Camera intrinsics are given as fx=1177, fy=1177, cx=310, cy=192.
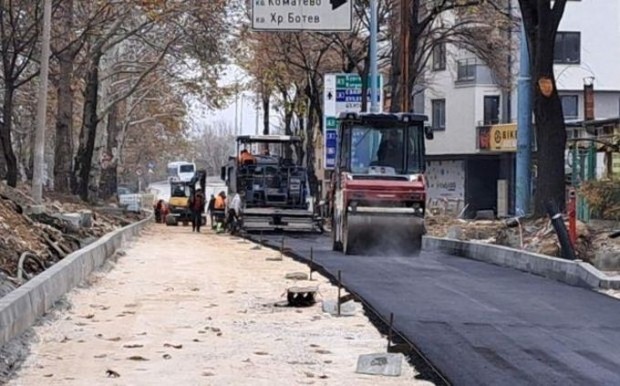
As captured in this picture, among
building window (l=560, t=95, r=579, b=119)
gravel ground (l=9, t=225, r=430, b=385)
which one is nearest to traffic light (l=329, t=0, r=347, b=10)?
gravel ground (l=9, t=225, r=430, b=385)

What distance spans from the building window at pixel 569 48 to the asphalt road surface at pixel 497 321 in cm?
3865

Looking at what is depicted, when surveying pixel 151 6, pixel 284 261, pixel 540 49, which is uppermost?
pixel 151 6

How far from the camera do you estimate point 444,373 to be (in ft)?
32.3

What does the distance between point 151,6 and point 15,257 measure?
67.7 ft

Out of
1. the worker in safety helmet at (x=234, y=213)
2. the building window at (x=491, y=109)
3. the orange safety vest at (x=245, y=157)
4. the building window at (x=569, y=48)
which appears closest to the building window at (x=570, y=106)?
the building window at (x=569, y=48)

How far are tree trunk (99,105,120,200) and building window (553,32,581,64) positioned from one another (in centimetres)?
2214

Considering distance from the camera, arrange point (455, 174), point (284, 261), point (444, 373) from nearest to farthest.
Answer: point (444, 373) < point (284, 261) < point (455, 174)

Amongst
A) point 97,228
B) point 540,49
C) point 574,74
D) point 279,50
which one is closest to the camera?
point 540,49

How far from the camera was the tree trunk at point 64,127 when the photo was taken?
38.0 m

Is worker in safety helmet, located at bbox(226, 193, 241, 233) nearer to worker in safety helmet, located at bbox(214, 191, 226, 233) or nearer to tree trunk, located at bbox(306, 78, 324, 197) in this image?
worker in safety helmet, located at bbox(214, 191, 226, 233)

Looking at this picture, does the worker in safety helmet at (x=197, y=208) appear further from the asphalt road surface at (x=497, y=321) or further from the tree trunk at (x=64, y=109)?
the asphalt road surface at (x=497, y=321)

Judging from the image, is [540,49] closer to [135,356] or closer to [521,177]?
[521,177]

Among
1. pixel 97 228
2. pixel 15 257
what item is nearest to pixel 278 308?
pixel 15 257

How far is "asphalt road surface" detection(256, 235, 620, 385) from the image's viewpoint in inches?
399
